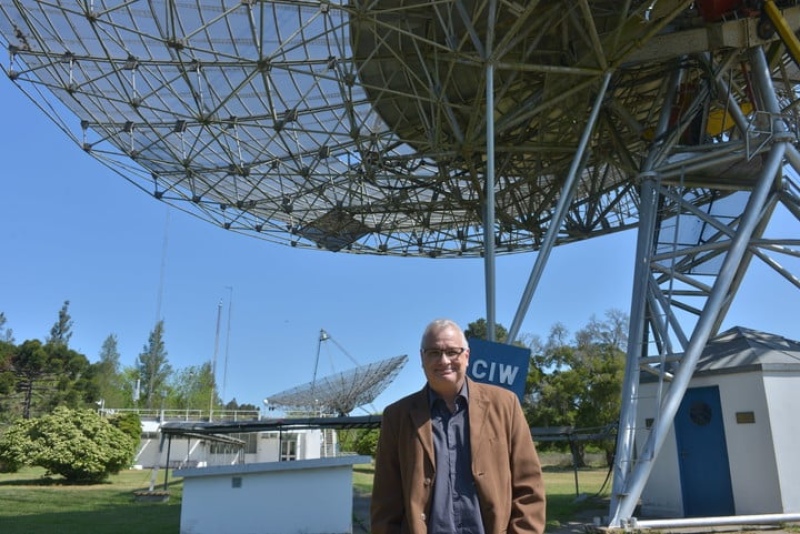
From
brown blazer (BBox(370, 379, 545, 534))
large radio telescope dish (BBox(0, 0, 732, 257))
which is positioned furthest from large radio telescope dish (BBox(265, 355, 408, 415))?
brown blazer (BBox(370, 379, 545, 534))

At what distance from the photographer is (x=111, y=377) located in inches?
3578

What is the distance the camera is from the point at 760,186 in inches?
486

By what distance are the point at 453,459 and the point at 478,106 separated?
1098 centimetres

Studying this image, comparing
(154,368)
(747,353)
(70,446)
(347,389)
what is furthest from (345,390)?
(154,368)

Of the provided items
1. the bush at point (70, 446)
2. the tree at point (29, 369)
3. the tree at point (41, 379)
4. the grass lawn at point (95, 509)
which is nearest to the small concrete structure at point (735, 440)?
the grass lawn at point (95, 509)

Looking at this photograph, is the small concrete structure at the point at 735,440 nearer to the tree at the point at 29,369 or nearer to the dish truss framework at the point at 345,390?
the dish truss framework at the point at 345,390

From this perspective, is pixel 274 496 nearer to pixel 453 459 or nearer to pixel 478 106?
pixel 478 106

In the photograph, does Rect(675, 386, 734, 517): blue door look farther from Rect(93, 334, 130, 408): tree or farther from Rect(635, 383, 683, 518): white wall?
Rect(93, 334, 130, 408): tree

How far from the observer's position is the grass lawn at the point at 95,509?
16094 millimetres

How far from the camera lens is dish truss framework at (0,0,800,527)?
12344mm

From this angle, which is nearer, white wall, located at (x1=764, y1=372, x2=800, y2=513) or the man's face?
the man's face

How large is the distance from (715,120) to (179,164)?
14064mm

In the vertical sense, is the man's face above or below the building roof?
below

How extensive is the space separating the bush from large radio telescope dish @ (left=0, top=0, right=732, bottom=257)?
20368 mm
